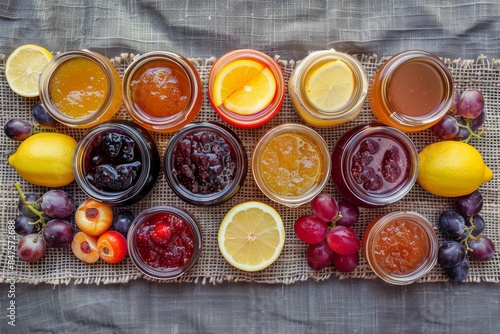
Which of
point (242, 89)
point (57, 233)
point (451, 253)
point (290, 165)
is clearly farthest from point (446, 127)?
point (57, 233)

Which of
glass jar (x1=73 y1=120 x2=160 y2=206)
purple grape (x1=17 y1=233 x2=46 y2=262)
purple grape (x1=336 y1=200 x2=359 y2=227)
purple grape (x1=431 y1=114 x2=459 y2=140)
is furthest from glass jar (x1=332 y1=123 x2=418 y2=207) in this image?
purple grape (x1=17 y1=233 x2=46 y2=262)

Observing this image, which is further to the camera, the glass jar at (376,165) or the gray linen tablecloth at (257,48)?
the gray linen tablecloth at (257,48)

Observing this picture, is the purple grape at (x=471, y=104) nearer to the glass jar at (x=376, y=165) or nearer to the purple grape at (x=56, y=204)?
the glass jar at (x=376, y=165)

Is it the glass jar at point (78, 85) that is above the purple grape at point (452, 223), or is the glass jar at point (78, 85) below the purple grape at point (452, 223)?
above

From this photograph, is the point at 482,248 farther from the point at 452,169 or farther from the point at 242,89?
the point at 242,89

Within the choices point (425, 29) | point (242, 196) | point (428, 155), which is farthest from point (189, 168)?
point (425, 29)

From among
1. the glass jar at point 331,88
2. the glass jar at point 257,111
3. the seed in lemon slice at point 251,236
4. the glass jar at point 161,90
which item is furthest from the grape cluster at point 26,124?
the glass jar at point 331,88

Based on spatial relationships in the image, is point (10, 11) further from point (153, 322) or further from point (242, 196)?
point (153, 322)

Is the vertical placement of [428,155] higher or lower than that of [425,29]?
lower
